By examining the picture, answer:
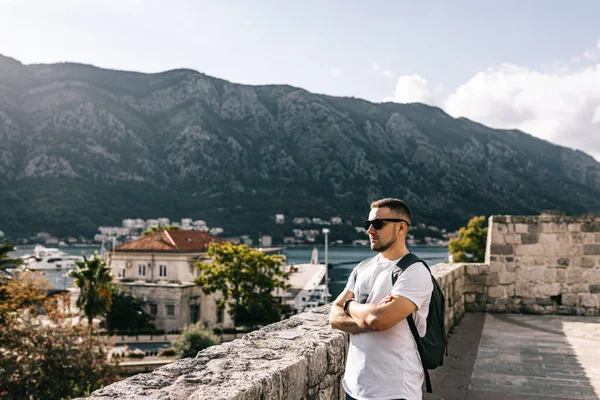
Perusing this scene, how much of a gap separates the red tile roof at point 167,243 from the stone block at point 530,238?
162ft

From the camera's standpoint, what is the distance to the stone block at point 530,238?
1012cm

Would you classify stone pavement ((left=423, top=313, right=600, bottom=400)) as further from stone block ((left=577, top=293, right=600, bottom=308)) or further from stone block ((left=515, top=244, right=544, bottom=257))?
stone block ((left=515, top=244, right=544, bottom=257))

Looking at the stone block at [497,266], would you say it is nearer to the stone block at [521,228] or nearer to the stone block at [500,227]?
the stone block at [500,227]

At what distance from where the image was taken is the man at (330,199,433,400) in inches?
98.0

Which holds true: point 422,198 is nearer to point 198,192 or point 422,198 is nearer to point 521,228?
point 198,192

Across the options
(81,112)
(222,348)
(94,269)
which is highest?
(81,112)

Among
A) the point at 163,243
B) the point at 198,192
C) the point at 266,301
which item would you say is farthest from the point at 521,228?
the point at 198,192

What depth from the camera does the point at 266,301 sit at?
43.1m

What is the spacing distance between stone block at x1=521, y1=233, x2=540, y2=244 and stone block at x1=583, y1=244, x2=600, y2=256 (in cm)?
86

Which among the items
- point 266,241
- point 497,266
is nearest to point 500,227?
point 497,266

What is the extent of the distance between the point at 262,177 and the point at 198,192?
77.1 feet

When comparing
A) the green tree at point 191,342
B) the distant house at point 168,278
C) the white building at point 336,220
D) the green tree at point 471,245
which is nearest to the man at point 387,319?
the green tree at point 191,342

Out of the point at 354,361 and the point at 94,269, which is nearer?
the point at 354,361

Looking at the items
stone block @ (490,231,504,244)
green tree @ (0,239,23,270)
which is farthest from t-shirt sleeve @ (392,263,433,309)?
green tree @ (0,239,23,270)
